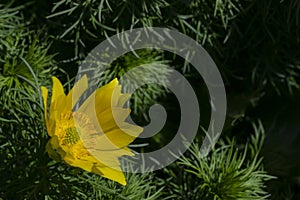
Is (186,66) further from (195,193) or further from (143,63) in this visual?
(195,193)

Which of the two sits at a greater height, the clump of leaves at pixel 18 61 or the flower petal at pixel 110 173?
the clump of leaves at pixel 18 61

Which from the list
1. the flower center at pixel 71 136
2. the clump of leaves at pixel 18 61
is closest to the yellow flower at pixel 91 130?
the flower center at pixel 71 136

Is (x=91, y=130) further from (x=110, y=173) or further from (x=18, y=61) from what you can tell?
(x=18, y=61)

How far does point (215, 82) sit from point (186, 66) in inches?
2.7

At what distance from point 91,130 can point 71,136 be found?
1.9 inches

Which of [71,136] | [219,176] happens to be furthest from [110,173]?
[219,176]

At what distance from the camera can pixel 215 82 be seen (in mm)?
1453

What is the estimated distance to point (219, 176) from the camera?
1.32m

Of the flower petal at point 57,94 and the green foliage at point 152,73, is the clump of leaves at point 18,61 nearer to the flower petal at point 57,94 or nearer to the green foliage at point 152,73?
the green foliage at point 152,73

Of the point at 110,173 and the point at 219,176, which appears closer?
the point at 110,173

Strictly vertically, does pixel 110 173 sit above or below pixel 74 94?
below

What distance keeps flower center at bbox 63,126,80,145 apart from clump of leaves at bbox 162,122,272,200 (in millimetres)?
247

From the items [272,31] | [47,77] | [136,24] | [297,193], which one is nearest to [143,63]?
[136,24]

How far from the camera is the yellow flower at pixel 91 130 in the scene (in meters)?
1.07
